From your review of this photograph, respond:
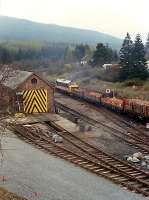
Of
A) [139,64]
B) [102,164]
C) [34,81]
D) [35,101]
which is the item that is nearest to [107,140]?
[102,164]

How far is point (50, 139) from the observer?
29.4 metres

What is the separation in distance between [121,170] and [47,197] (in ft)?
17.4

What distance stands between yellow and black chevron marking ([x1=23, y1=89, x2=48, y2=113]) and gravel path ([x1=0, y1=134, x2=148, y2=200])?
14.3 m

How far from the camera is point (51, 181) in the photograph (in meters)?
19.2

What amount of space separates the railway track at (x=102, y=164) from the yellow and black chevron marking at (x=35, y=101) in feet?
28.9

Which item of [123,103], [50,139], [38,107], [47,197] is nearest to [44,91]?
[38,107]

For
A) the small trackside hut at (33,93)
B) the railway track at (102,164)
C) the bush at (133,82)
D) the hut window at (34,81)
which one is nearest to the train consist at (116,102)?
→ the small trackside hut at (33,93)

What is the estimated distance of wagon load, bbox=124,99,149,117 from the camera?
3661cm

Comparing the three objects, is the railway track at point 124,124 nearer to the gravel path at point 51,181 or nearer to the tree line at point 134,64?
the gravel path at point 51,181

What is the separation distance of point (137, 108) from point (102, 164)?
16528 millimetres

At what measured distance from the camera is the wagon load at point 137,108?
120 feet

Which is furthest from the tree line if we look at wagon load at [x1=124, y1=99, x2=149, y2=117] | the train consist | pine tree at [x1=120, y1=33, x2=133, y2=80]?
wagon load at [x1=124, y1=99, x2=149, y2=117]

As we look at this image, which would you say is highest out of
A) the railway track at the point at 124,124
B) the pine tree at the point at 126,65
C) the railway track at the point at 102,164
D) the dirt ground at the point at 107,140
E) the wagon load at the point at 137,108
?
the pine tree at the point at 126,65

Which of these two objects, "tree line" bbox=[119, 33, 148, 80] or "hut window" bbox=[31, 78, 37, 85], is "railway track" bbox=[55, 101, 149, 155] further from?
"tree line" bbox=[119, 33, 148, 80]
